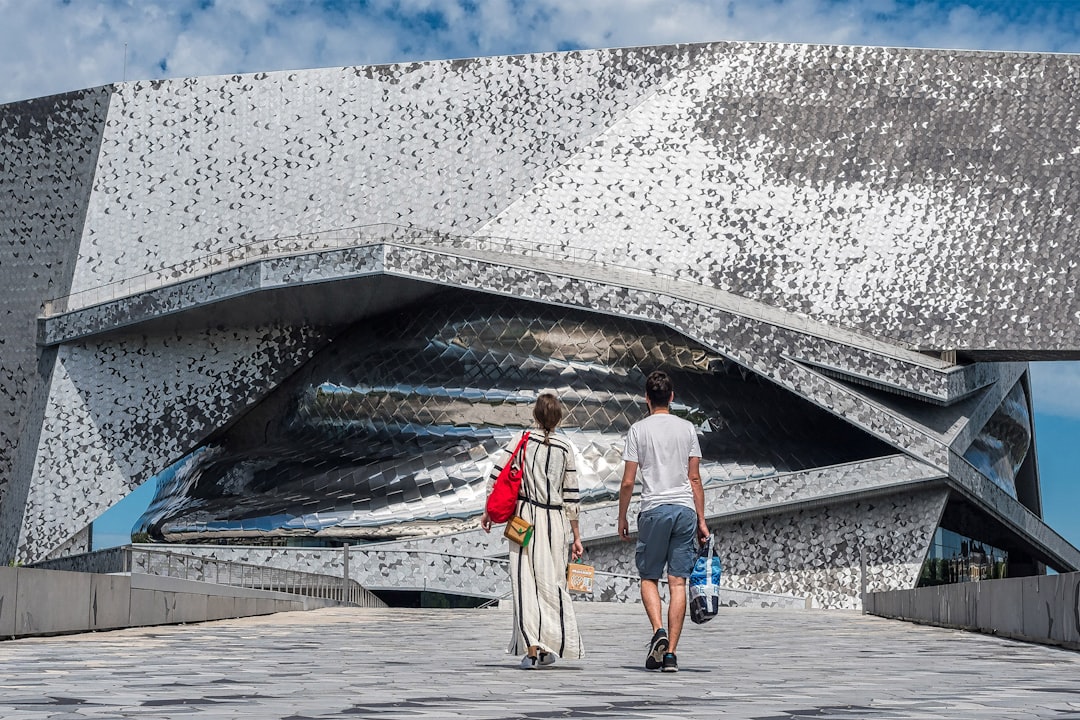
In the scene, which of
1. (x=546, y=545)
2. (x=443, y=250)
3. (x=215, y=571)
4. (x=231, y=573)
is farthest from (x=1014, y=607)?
(x=443, y=250)

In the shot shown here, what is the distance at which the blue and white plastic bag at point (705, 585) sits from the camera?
23.4 feet

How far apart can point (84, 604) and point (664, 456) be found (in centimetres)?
432

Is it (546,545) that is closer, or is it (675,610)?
(675,610)

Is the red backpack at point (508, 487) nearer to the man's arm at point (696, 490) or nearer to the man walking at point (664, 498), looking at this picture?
the man walking at point (664, 498)

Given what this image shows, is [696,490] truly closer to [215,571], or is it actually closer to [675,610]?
[675,610]

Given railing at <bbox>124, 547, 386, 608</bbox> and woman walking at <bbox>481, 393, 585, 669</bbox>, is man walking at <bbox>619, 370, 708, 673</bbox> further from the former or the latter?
railing at <bbox>124, 547, 386, 608</bbox>

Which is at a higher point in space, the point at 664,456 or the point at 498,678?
the point at 664,456

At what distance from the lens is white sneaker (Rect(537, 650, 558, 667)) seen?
22.1ft

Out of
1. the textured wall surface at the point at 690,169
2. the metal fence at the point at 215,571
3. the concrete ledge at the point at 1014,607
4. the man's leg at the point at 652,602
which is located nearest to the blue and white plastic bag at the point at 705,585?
the man's leg at the point at 652,602

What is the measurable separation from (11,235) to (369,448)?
439 inches

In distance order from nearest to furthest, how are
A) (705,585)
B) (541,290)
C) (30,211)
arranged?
1. (705,585)
2. (541,290)
3. (30,211)

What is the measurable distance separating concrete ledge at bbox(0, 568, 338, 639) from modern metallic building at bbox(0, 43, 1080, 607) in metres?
15.8

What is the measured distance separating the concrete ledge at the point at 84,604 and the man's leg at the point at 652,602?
3.68 m

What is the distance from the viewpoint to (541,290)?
90.4 feet
